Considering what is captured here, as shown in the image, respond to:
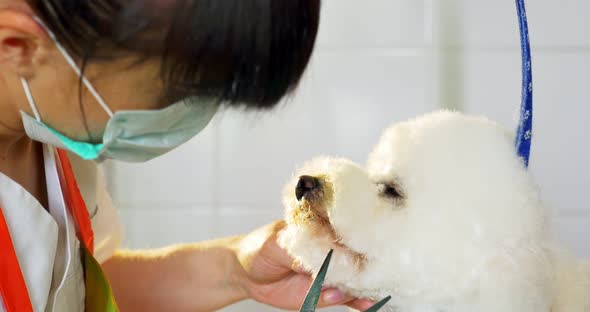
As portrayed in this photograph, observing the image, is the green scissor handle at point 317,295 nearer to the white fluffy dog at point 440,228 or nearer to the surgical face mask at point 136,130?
the white fluffy dog at point 440,228

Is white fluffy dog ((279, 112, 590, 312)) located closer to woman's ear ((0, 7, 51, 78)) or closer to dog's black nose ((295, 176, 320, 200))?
dog's black nose ((295, 176, 320, 200))

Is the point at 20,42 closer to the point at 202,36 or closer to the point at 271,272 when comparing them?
the point at 202,36

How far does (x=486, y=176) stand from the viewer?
64 cm

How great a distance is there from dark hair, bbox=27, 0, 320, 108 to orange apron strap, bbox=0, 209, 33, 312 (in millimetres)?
218

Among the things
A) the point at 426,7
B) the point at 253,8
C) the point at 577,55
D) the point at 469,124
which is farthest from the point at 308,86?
the point at 253,8

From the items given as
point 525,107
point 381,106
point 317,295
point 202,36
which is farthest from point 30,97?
point 381,106

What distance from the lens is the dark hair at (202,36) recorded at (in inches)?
18.4

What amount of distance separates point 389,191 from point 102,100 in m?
0.28

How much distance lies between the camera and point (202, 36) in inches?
18.7

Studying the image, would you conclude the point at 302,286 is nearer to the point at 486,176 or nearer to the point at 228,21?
the point at 486,176

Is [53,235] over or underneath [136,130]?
underneath

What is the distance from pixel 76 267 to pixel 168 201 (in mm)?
504

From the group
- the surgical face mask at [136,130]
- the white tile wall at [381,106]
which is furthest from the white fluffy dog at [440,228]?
the white tile wall at [381,106]

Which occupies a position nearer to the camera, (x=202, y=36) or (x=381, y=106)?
(x=202, y=36)
